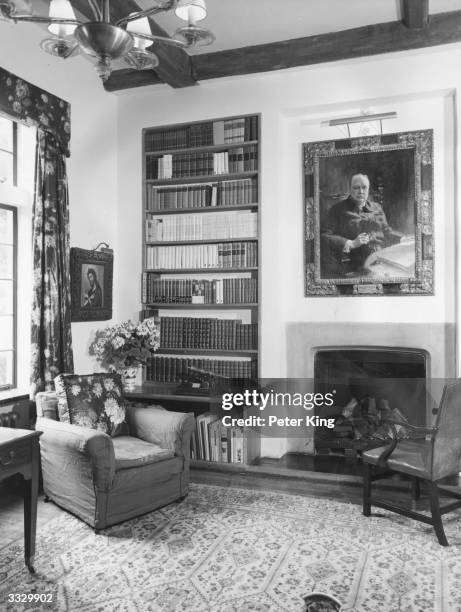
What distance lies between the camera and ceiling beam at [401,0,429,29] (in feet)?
12.0

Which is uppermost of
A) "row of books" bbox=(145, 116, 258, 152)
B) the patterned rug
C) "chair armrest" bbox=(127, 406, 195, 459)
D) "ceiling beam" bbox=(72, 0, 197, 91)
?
"ceiling beam" bbox=(72, 0, 197, 91)

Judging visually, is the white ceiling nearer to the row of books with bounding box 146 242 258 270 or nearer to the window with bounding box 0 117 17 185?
the window with bounding box 0 117 17 185

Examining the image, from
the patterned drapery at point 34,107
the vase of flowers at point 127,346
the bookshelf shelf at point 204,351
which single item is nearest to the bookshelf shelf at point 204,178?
the patterned drapery at point 34,107

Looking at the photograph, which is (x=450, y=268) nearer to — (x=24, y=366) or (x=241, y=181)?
(x=241, y=181)

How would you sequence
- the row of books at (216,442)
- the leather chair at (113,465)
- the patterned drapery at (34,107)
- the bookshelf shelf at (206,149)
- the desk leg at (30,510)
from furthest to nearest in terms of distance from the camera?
1. the bookshelf shelf at (206,149)
2. the row of books at (216,442)
3. the patterned drapery at (34,107)
4. the leather chair at (113,465)
5. the desk leg at (30,510)

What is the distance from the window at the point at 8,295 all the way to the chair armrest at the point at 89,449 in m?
0.90

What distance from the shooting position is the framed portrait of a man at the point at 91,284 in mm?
4562

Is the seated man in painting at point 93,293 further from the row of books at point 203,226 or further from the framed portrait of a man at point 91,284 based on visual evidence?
the row of books at point 203,226

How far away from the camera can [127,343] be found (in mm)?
4574

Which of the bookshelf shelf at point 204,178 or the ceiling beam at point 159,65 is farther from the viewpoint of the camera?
the bookshelf shelf at point 204,178

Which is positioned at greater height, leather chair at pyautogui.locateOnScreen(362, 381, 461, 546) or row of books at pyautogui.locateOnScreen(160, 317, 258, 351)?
row of books at pyautogui.locateOnScreen(160, 317, 258, 351)

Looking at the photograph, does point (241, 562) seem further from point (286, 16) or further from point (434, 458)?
point (286, 16)

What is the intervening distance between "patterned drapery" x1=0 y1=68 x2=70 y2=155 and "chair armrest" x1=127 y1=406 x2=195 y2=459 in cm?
219

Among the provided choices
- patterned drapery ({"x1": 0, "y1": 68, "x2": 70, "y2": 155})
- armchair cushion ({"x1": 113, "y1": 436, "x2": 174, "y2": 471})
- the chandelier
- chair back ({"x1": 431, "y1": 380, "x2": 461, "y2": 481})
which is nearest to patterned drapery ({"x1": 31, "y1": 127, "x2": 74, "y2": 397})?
patterned drapery ({"x1": 0, "y1": 68, "x2": 70, "y2": 155})
